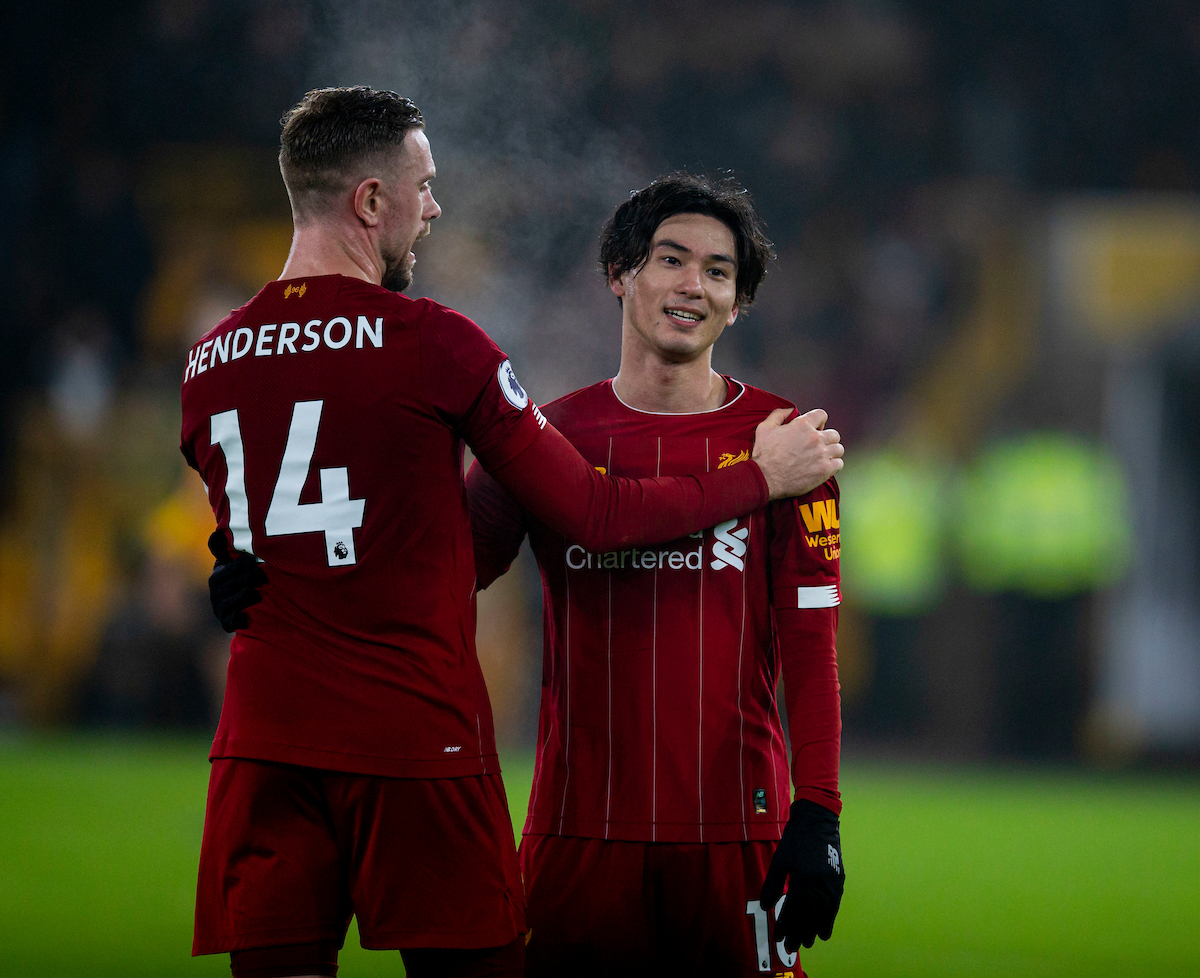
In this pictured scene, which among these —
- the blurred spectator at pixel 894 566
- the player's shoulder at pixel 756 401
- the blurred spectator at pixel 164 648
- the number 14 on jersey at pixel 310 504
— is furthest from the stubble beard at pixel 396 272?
the blurred spectator at pixel 894 566

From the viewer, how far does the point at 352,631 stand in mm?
2113

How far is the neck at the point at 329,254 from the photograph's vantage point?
2242 mm

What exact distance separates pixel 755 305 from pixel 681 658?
31.6ft

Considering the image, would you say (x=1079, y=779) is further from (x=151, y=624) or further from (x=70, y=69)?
(x=70, y=69)

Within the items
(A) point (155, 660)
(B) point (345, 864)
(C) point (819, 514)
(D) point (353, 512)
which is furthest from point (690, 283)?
(A) point (155, 660)

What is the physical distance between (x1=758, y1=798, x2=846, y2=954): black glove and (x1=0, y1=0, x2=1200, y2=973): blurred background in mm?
8105

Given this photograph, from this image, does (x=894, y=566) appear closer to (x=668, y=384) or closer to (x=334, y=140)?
(x=668, y=384)

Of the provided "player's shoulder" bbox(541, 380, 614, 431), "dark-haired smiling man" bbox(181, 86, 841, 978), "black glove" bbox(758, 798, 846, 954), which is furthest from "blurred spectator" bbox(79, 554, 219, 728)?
"black glove" bbox(758, 798, 846, 954)

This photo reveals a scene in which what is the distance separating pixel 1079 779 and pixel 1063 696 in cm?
143

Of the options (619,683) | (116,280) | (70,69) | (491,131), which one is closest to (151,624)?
(116,280)

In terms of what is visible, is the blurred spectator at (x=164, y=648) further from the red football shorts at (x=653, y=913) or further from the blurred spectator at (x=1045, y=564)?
the red football shorts at (x=653, y=913)

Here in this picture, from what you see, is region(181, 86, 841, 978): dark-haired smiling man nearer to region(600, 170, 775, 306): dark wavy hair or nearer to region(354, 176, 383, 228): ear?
region(354, 176, 383, 228): ear

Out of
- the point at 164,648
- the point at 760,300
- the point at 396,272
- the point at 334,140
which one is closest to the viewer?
the point at 334,140

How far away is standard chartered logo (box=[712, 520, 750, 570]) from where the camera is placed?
2541 mm
